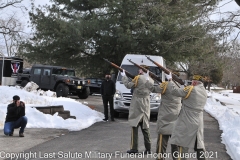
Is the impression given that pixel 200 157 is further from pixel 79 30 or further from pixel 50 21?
pixel 50 21

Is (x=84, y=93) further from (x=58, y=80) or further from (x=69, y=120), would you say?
(x=69, y=120)

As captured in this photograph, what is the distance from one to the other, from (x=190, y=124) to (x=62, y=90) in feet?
55.9

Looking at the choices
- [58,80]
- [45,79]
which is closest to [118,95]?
[58,80]

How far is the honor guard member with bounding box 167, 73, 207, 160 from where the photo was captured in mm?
6086

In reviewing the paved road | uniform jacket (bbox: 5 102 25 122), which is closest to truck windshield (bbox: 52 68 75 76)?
the paved road

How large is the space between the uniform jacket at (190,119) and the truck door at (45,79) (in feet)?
59.3

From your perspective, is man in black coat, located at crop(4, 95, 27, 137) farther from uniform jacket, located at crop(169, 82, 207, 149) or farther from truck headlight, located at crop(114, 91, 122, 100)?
truck headlight, located at crop(114, 91, 122, 100)

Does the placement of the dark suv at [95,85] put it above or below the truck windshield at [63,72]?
below

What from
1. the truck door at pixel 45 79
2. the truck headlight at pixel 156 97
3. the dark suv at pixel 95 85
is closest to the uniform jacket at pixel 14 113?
the truck headlight at pixel 156 97

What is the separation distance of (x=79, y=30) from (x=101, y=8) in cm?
390

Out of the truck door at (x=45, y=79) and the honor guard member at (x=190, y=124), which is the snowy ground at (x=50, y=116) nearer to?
the honor guard member at (x=190, y=124)

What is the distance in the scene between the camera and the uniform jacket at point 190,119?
20.0 feet

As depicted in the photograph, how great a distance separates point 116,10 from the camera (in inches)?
1029

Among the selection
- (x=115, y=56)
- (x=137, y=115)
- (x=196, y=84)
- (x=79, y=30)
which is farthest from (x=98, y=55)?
(x=196, y=84)
